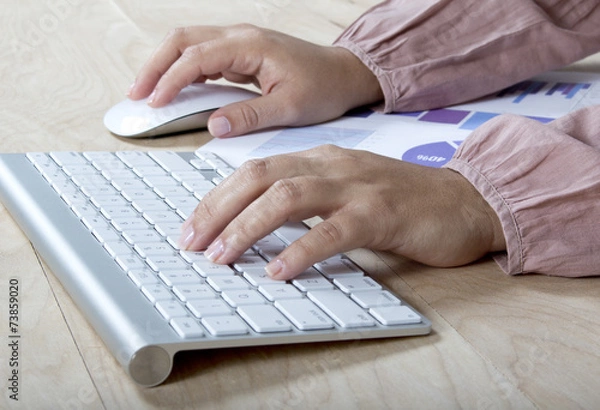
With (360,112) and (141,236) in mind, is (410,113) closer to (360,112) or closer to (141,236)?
(360,112)

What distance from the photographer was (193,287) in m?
0.67

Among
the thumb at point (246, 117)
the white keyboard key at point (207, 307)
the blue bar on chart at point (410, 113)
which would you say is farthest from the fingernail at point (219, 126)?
the white keyboard key at point (207, 307)

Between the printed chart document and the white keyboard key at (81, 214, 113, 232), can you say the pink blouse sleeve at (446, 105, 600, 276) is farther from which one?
the white keyboard key at (81, 214, 113, 232)

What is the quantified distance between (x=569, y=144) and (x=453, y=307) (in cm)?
20

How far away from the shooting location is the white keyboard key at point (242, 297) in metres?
0.65

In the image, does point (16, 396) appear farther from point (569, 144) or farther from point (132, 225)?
point (569, 144)

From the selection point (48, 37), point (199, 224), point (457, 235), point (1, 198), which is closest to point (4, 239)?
point (1, 198)

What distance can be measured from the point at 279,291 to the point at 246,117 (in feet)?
1.34

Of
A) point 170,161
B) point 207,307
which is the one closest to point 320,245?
point 207,307

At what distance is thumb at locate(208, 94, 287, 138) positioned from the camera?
A: 3.43 feet

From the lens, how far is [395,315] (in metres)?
0.67

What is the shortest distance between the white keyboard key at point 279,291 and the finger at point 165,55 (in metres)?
0.47

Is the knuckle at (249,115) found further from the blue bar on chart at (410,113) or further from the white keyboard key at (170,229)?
Answer: the white keyboard key at (170,229)

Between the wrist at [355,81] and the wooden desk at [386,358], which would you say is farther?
the wrist at [355,81]
